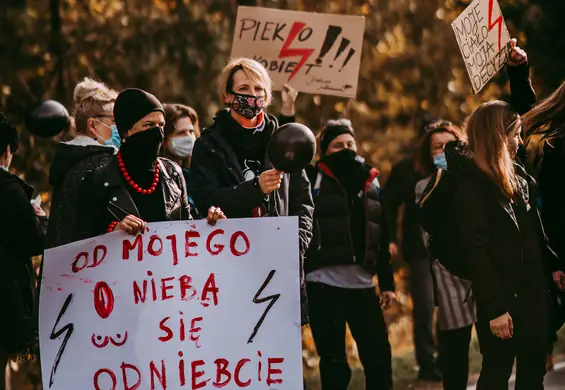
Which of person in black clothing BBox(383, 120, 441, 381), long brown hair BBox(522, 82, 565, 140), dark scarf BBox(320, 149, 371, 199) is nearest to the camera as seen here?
long brown hair BBox(522, 82, 565, 140)

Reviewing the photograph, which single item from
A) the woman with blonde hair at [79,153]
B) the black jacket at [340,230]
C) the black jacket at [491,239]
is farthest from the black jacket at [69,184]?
the black jacket at [340,230]

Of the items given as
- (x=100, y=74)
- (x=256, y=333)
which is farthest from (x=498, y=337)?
(x=100, y=74)

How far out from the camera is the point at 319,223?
343 inches

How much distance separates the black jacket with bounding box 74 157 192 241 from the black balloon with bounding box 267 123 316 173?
22.2 inches

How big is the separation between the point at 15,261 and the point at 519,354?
2.68m

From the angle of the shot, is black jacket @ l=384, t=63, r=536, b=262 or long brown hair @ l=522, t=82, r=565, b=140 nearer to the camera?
long brown hair @ l=522, t=82, r=565, b=140

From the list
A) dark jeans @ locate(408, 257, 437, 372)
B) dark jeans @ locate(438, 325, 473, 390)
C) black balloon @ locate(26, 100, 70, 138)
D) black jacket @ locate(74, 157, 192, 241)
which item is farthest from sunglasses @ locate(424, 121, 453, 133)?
black jacket @ locate(74, 157, 192, 241)

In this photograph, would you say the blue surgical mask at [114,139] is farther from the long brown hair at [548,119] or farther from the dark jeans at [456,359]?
the dark jeans at [456,359]

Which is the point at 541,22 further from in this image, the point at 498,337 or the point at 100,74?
the point at 498,337

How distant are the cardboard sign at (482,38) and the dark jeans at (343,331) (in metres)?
1.82

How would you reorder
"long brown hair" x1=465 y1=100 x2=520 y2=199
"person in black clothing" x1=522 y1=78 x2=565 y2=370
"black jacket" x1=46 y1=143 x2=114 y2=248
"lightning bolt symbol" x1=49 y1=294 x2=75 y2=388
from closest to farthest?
"lightning bolt symbol" x1=49 y1=294 x2=75 y2=388
"black jacket" x1=46 y1=143 x2=114 y2=248
"person in black clothing" x1=522 y1=78 x2=565 y2=370
"long brown hair" x1=465 y1=100 x2=520 y2=199

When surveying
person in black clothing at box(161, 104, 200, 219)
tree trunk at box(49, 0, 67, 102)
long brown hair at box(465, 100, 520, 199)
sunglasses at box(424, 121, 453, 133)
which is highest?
tree trunk at box(49, 0, 67, 102)

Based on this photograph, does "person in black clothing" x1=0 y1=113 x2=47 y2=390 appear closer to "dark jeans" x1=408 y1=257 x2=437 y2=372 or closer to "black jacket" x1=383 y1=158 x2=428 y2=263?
"black jacket" x1=383 y1=158 x2=428 y2=263

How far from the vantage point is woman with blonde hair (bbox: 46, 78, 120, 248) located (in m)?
6.58
